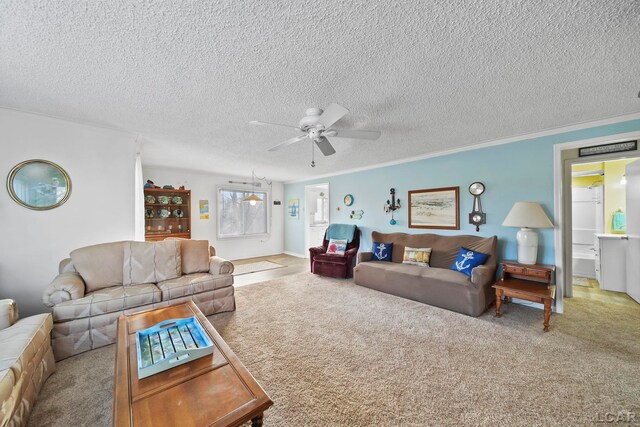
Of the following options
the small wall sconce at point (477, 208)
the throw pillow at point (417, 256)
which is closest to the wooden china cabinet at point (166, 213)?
the throw pillow at point (417, 256)

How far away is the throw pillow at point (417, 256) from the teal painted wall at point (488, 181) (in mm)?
541

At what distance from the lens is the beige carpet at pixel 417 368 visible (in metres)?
1.52

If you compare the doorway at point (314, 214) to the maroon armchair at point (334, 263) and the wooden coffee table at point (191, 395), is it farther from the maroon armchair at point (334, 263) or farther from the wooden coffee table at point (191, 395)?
the wooden coffee table at point (191, 395)

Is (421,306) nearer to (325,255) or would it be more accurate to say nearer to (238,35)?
(325,255)

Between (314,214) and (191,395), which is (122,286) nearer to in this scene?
(191,395)

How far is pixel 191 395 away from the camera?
3.75 feet

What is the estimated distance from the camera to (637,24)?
136cm

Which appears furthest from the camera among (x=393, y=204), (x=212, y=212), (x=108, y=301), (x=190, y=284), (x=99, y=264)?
(x=212, y=212)

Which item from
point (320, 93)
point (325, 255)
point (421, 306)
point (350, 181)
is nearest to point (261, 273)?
point (325, 255)

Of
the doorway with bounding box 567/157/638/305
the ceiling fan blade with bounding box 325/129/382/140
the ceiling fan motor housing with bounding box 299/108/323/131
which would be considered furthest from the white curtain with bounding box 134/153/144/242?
the doorway with bounding box 567/157/638/305

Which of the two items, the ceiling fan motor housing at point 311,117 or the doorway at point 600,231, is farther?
the doorway at point 600,231

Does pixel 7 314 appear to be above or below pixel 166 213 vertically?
below

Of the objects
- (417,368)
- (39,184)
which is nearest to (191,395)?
(417,368)

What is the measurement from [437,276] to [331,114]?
2611mm
